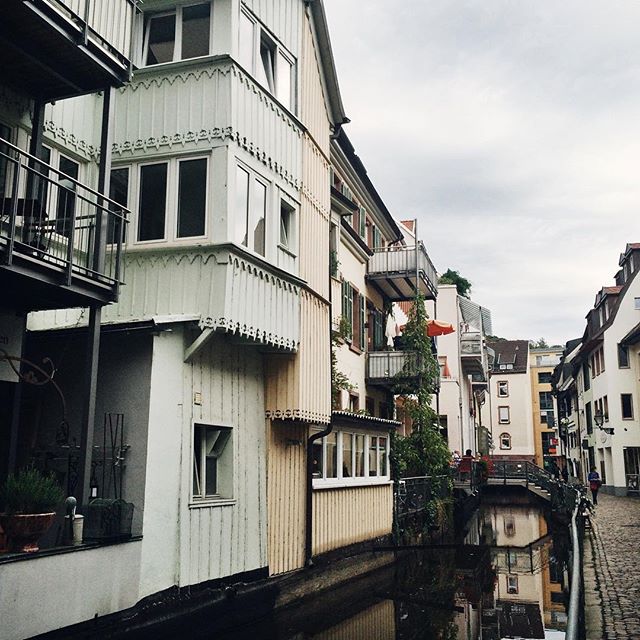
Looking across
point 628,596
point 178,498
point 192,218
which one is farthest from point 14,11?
point 628,596

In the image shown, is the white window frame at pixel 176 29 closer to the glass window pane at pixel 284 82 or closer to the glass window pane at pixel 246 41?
the glass window pane at pixel 246 41

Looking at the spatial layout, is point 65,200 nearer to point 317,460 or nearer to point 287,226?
point 287,226

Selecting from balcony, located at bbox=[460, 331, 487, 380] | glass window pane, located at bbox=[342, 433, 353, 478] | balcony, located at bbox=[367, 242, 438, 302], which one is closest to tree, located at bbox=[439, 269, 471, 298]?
balcony, located at bbox=[460, 331, 487, 380]

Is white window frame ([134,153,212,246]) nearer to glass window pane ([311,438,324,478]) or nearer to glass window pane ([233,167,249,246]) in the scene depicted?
glass window pane ([233,167,249,246])

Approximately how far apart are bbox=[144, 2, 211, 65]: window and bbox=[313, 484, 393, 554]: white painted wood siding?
8.54 m

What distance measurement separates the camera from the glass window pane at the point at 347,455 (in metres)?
17.5

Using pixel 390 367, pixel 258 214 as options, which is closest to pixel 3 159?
pixel 258 214

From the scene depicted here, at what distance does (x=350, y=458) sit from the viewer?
1792 centimetres

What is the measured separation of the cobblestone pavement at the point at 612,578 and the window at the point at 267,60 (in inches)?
402

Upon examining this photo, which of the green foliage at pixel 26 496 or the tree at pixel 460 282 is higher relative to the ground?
the tree at pixel 460 282

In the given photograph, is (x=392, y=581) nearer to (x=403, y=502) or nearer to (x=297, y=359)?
(x=403, y=502)

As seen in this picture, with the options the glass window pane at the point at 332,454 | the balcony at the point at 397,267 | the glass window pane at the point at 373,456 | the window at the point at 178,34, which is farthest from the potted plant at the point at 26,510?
the balcony at the point at 397,267

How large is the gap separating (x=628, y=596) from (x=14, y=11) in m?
12.6

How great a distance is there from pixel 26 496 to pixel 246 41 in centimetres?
866
